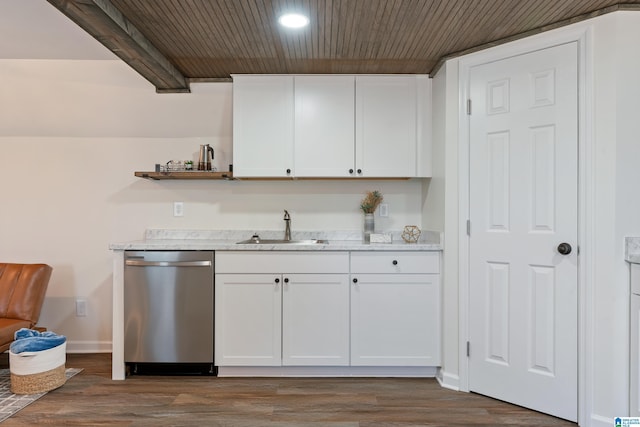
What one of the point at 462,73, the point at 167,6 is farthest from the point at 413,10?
the point at 167,6

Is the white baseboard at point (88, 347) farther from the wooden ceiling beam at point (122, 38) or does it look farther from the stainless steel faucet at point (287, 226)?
the wooden ceiling beam at point (122, 38)

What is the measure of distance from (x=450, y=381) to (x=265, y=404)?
47.4 inches

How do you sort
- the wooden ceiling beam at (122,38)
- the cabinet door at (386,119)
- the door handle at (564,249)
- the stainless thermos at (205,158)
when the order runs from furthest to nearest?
1. the stainless thermos at (205,158)
2. the cabinet door at (386,119)
3. the door handle at (564,249)
4. the wooden ceiling beam at (122,38)

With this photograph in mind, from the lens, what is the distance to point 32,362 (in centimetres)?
235

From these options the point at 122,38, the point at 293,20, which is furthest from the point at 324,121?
the point at 122,38

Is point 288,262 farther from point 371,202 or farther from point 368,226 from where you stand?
point 371,202

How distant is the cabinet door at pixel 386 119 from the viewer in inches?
113

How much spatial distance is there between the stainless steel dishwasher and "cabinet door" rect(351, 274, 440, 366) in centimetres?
102

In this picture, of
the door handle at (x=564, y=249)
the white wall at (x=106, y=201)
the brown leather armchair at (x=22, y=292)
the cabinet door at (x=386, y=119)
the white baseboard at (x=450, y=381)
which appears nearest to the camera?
the door handle at (x=564, y=249)

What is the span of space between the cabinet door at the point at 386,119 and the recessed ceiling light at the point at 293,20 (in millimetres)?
814

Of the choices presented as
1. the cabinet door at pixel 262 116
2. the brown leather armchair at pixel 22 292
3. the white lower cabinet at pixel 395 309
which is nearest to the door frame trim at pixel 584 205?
the white lower cabinet at pixel 395 309

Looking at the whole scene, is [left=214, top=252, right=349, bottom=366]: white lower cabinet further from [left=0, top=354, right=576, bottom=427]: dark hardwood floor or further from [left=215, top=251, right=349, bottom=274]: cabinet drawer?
[left=0, top=354, right=576, bottom=427]: dark hardwood floor

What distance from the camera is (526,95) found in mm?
2213

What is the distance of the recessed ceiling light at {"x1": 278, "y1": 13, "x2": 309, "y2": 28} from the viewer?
207cm
